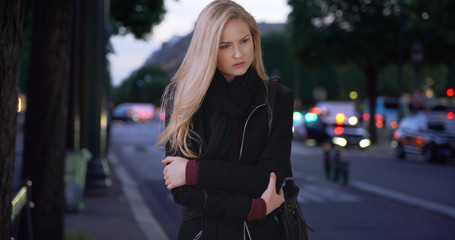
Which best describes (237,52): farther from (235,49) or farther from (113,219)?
(113,219)

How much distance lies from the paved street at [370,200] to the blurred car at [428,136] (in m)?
0.63

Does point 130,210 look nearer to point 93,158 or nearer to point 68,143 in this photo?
point 68,143

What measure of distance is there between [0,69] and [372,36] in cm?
2847

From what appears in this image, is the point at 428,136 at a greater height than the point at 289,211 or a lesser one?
lesser

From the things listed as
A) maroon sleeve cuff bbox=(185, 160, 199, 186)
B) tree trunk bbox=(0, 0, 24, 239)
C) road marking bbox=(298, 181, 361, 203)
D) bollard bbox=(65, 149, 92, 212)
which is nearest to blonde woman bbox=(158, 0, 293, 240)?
maroon sleeve cuff bbox=(185, 160, 199, 186)

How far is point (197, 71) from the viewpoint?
2131mm

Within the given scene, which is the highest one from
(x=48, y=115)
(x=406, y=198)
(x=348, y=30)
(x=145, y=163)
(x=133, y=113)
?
(x=348, y=30)

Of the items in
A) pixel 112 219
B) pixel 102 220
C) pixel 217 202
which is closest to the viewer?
pixel 217 202

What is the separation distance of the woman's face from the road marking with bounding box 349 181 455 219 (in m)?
7.85

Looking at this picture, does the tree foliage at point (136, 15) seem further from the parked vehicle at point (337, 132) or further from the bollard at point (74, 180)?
the parked vehicle at point (337, 132)

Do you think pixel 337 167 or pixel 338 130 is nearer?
pixel 337 167

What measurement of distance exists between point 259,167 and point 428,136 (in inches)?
716

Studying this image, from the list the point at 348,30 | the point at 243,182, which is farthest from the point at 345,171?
the point at 348,30

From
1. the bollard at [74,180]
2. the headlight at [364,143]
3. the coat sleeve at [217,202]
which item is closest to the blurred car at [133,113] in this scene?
the headlight at [364,143]
